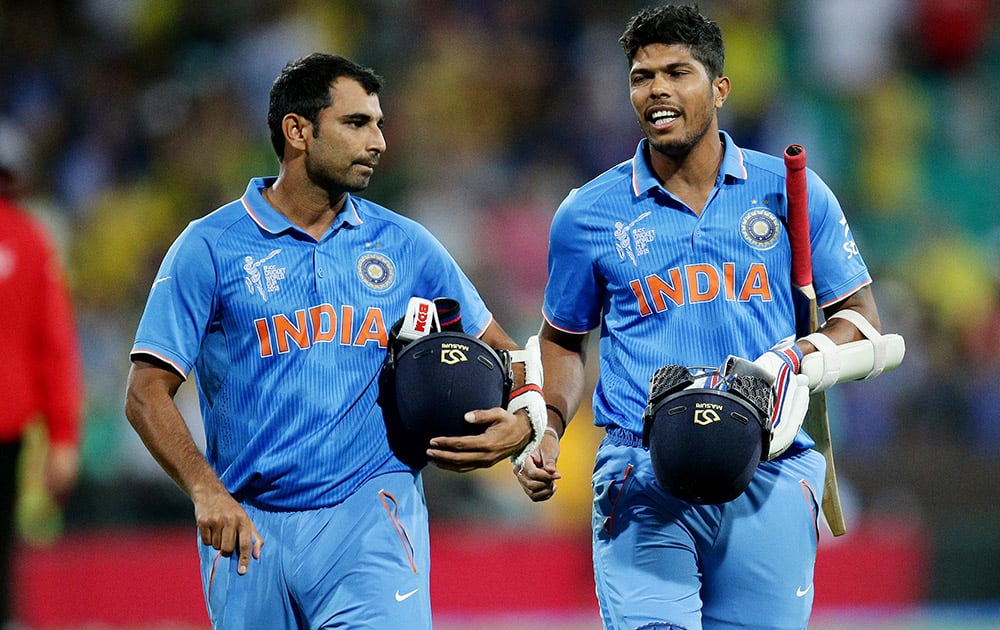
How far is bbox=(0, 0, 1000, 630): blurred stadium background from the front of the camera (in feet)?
33.0

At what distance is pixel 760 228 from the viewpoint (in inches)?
194

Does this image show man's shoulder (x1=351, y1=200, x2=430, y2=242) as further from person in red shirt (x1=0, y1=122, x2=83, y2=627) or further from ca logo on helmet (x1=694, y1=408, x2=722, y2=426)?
person in red shirt (x1=0, y1=122, x2=83, y2=627)

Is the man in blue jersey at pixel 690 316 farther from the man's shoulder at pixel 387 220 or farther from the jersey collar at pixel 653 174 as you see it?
the man's shoulder at pixel 387 220

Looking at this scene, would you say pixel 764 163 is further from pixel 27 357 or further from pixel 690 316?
pixel 27 357

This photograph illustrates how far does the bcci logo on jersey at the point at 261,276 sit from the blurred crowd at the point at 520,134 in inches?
226

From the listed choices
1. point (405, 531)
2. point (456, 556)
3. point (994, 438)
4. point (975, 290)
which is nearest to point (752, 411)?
point (405, 531)

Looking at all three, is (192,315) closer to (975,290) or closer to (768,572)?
(768,572)

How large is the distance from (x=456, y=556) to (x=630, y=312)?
5.39 metres

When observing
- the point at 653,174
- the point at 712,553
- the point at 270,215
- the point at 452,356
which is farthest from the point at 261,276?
the point at 712,553

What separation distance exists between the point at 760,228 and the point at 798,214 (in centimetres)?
13

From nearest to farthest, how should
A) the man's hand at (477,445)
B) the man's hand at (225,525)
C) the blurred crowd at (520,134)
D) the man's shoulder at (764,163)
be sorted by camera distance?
the man's hand at (225,525)
the man's hand at (477,445)
the man's shoulder at (764,163)
the blurred crowd at (520,134)

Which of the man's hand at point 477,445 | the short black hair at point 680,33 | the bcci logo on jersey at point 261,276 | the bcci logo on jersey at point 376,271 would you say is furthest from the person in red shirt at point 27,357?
the short black hair at point 680,33

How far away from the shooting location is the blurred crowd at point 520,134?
1084cm

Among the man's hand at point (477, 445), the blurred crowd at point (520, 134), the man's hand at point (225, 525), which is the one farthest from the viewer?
the blurred crowd at point (520, 134)
